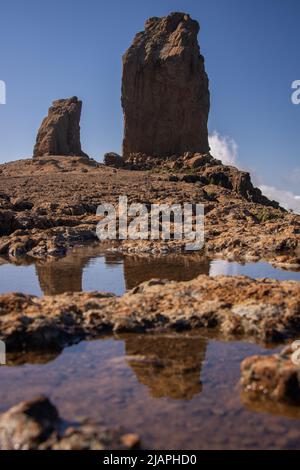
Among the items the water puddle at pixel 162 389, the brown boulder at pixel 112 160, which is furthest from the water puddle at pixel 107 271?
the brown boulder at pixel 112 160

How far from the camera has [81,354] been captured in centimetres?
639

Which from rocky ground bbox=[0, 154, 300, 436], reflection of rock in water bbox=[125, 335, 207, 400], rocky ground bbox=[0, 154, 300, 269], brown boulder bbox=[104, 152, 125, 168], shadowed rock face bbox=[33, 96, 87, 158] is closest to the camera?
rocky ground bbox=[0, 154, 300, 436]

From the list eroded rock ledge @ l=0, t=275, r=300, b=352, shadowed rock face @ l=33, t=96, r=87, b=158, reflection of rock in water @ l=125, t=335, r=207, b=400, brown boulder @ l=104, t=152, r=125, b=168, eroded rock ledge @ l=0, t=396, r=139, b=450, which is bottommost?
eroded rock ledge @ l=0, t=396, r=139, b=450

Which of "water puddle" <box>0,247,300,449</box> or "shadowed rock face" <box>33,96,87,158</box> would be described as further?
"shadowed rock face" <box>33,96,87,158</box>

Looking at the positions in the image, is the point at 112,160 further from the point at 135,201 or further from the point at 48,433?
the point at 48,433

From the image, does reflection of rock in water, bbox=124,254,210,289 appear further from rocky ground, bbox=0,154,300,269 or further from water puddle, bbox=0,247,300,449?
water puddle, bbox=0,247,300,449

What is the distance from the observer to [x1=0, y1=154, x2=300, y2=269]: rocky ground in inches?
728

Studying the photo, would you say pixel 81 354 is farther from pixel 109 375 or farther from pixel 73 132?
pixel 73 132

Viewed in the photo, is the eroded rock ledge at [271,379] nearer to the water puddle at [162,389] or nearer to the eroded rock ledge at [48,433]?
the water puddle at [162,389]

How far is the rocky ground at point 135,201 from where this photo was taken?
18.5m

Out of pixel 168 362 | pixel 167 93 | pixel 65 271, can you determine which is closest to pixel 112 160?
pixel 167 93

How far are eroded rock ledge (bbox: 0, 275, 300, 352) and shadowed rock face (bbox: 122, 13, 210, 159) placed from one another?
46.7m

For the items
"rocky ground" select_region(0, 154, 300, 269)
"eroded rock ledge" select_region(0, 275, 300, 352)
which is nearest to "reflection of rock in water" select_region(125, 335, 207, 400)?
"eroded rock ledge" select_region(0, 275, 300, 352)

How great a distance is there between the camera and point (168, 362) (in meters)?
6.07
